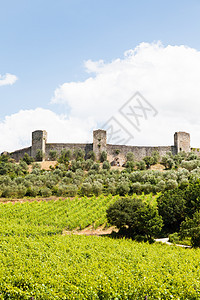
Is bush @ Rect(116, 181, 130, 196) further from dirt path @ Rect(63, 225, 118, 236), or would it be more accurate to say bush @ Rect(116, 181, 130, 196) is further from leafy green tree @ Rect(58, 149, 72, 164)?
leafy green tree @ Rect(58, 149, 72, 164)

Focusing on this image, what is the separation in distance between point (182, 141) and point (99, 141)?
61.7ft

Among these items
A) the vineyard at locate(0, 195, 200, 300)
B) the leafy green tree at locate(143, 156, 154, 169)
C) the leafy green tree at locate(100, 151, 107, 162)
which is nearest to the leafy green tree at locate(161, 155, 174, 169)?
the leafy green tree at locate(143, 156, 154, 169)

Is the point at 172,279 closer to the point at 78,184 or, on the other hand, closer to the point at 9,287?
the point at 9,287

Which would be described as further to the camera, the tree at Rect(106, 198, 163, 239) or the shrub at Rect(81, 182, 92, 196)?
the shrub at Rect(81, 182, 92, 196)

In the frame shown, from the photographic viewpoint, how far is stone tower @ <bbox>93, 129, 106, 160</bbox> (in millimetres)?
57594

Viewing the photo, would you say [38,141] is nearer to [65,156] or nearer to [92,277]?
[65,156]

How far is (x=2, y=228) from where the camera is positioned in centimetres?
1731

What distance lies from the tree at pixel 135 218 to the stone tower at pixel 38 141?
1470 inches

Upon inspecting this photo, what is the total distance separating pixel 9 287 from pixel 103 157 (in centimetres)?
4904

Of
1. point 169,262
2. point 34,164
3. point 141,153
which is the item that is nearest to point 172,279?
point 169,262

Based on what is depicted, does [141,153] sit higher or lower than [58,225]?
higher

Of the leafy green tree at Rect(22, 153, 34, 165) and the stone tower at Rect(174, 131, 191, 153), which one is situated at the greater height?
the stone tower at Rect(174, 131, 191, 153)

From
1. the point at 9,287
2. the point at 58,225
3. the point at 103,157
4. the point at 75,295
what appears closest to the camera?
the point at 75,295

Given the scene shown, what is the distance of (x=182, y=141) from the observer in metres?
60.6
